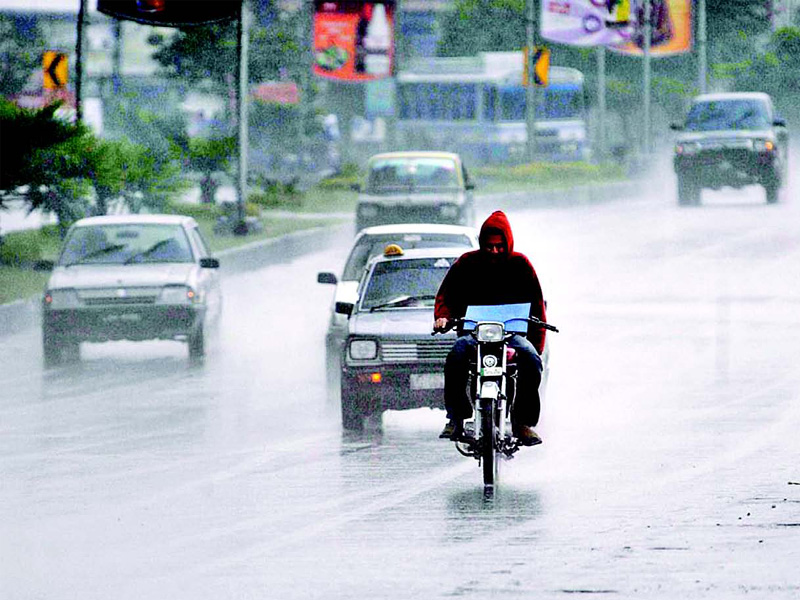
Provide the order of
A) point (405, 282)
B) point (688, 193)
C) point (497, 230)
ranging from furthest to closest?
point (688, 193) → point (405, 282) → point (497, 230)

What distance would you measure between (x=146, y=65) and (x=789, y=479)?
123m

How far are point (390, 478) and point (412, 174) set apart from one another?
24820 mm

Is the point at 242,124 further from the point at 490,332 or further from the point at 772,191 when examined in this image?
the point at 490,332

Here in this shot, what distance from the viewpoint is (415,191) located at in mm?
37375

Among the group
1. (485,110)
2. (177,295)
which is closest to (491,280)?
(177,295)

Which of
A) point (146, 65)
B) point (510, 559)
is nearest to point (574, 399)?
point (510, 559)

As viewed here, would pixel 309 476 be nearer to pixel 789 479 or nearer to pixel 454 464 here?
pixel 454 464

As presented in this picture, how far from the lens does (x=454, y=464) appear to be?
1396cm

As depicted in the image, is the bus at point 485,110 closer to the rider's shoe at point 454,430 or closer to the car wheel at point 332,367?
the car wheel at point 332,367

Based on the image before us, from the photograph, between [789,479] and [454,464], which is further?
[454,464]

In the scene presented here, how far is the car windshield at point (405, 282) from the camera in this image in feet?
54.1

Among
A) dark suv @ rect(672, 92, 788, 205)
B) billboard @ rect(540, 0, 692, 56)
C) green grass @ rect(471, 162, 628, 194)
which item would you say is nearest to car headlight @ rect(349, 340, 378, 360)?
dark suv @ rect(672, 92, 788, 205)

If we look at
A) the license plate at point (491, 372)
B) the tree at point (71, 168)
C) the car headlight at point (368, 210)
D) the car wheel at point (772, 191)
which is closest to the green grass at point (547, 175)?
the car wheel at point (772, 191)

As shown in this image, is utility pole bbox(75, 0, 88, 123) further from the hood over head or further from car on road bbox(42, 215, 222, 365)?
the hood over head
